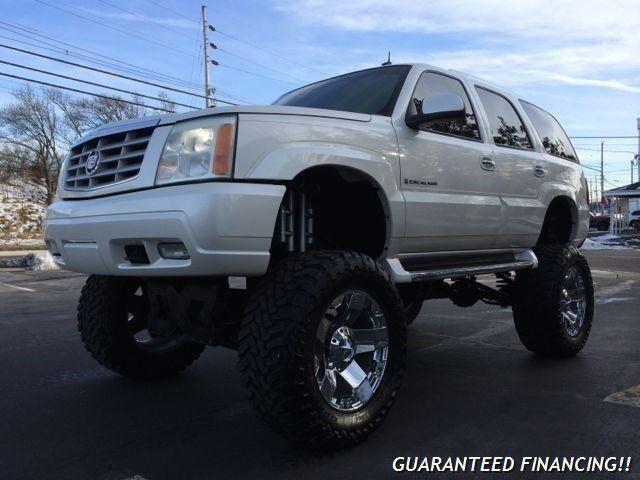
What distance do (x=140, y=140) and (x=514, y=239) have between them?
2948 mm

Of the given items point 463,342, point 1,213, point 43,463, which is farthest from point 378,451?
point 1,213

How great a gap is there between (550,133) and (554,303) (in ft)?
5.74

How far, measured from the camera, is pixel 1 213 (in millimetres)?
37281

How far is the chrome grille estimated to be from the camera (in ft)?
9.65

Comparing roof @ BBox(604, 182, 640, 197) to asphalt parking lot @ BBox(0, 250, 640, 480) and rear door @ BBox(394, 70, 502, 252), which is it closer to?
asphalt parking lot @ BBox(0, 250, 640, 480)

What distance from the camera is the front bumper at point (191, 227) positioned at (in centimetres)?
257

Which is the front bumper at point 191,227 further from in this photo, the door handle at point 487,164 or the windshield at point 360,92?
the door handle at point 487,164

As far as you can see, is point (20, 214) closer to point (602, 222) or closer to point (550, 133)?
point (550, 133)

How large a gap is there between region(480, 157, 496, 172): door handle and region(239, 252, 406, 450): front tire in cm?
144

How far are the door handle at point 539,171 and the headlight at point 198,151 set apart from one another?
9.49 feet

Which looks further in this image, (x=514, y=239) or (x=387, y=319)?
(x=514, y=239)

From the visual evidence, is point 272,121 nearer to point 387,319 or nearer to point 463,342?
point 387,319

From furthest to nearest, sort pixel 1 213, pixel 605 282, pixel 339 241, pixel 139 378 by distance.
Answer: pixel 1 213, pixel 605 282, pixel 139 378, pixel 339 241

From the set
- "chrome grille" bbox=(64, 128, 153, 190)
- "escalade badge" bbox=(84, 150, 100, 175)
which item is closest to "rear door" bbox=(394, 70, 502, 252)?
"chrome grille" bbox=(64, 128, 153, 190)
